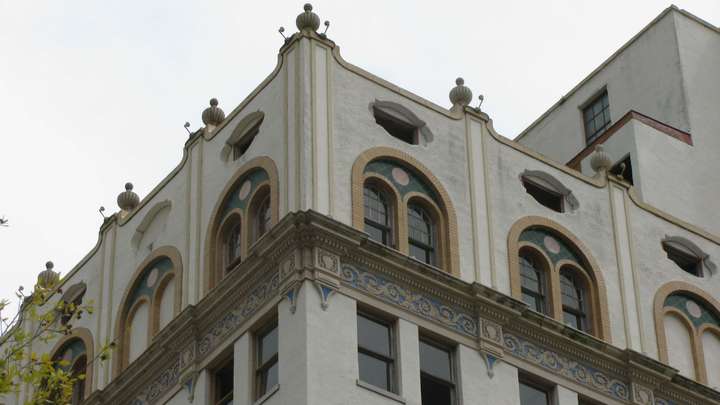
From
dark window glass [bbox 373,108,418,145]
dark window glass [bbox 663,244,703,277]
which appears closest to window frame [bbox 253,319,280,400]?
dark window glass [bbox 373,108,418,145]

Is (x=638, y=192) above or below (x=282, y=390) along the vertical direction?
above

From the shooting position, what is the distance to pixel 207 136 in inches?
1982

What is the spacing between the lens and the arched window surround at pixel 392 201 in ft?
152

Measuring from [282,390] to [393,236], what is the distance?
18.8ft

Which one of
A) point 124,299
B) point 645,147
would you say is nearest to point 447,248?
point 124,299

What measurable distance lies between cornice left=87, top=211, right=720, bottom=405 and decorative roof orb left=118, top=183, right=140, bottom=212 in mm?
5958

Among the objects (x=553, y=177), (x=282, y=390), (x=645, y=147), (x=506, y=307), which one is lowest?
(x=282, y=390)

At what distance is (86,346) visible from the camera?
169ft

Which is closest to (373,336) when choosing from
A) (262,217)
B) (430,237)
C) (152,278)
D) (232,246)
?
(430,237)

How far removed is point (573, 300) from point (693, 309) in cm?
401

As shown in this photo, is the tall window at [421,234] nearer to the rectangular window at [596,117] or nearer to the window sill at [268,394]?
the window sill at [268,394]

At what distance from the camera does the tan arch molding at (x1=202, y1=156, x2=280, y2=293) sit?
4609 cm

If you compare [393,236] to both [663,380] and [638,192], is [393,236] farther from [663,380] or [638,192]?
[638,192]

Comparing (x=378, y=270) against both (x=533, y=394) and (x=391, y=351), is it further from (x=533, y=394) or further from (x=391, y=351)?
(x=533, y=394)
